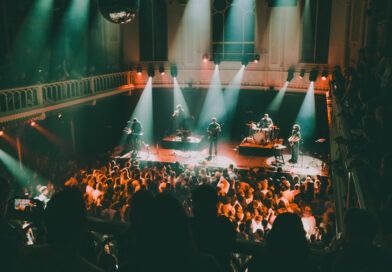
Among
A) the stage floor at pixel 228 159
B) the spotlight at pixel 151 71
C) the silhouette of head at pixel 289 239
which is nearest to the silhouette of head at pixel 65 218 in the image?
the silhouette of head at pixel 289 239

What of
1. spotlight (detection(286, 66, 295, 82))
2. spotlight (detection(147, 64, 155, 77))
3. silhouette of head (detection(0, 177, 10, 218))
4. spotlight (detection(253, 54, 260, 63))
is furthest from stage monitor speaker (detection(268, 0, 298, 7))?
silhouette of head (detection(0, 177, 10, 218))

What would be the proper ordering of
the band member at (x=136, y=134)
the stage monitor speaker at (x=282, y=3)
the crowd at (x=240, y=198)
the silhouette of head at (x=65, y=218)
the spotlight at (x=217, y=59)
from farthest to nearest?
the spotlight at (x=217, y=59) < the stage monitor speaker at (x=282, y=3) < the band member at (x=136, y=134) < the crowd at (x=240, y=198) < the silhouette of head at (x=65, y=218)

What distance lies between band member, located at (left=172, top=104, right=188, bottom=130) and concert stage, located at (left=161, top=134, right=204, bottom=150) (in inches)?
20.1

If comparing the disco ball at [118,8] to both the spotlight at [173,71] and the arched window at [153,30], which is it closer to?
the spotlight at [173,71]

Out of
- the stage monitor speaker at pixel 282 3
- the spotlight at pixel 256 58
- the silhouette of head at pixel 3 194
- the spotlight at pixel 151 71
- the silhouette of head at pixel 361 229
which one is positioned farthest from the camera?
the spotlight at pixel 151 71

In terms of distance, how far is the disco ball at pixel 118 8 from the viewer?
13.7 feet

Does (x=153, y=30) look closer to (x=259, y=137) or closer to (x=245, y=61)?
(x=245, y=61)

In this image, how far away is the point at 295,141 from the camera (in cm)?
1474

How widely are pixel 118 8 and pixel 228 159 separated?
12.0 m

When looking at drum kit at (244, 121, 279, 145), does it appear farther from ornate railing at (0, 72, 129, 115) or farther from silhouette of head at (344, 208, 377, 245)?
silhouette of head at (344, 208, 377, 245)

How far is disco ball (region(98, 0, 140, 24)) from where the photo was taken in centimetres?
418

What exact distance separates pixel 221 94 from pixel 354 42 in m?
7.17

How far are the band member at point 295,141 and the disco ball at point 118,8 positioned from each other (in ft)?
37.0

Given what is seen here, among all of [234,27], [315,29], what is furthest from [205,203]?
[234,27]
